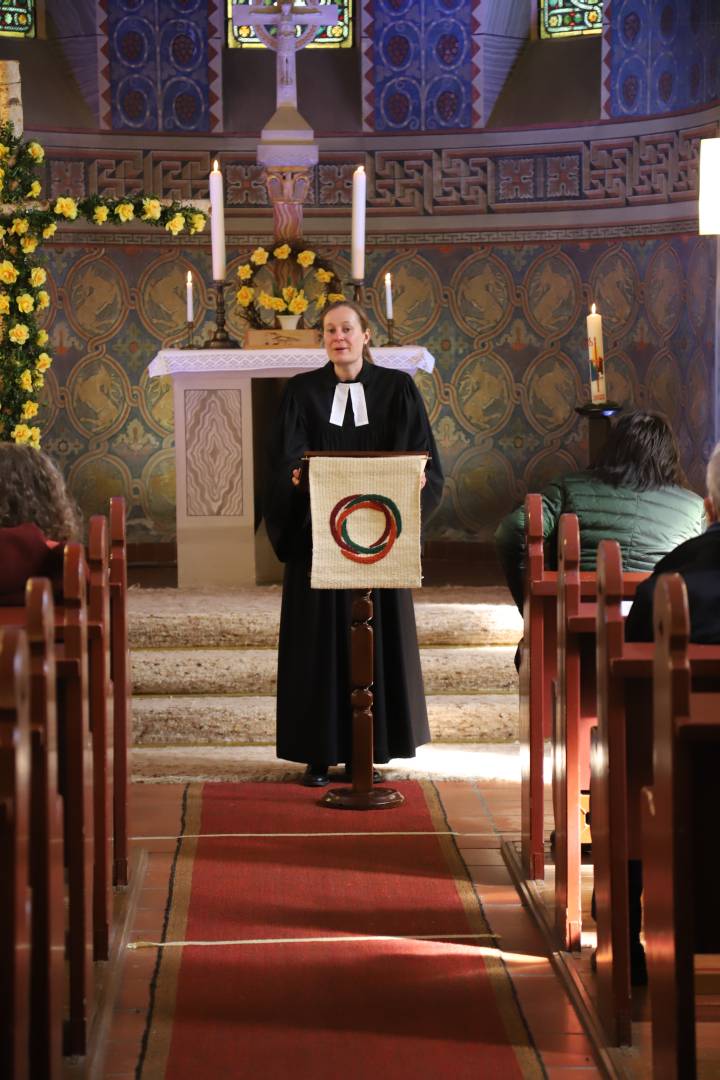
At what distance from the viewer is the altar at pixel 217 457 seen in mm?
7367

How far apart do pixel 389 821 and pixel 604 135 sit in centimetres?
565

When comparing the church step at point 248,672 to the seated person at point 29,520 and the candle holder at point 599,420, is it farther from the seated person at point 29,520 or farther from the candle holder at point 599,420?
the seated person at point 29,520

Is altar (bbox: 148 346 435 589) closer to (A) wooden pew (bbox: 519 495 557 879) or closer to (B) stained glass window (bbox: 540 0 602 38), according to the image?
(A) wooden pew (bbox: 519 495 557 879)

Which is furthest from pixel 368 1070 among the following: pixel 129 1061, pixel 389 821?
pixel 389 821

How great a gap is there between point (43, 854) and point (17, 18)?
8428mm

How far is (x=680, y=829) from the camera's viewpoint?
8.09 ft

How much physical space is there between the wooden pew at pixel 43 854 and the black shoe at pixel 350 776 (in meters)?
2.92

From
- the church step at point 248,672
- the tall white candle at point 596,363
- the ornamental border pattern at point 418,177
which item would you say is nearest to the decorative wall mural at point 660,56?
the ornamental border pattern at point 418,177

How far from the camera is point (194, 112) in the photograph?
984cm

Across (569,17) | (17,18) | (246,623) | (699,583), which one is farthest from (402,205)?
(699,583)

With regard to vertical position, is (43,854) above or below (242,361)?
below

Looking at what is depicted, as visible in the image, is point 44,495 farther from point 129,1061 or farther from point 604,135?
point 604,135

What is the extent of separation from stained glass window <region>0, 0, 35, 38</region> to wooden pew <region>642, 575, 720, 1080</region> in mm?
8430

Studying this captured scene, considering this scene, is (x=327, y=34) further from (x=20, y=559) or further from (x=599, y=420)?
(x=20, y=559)
